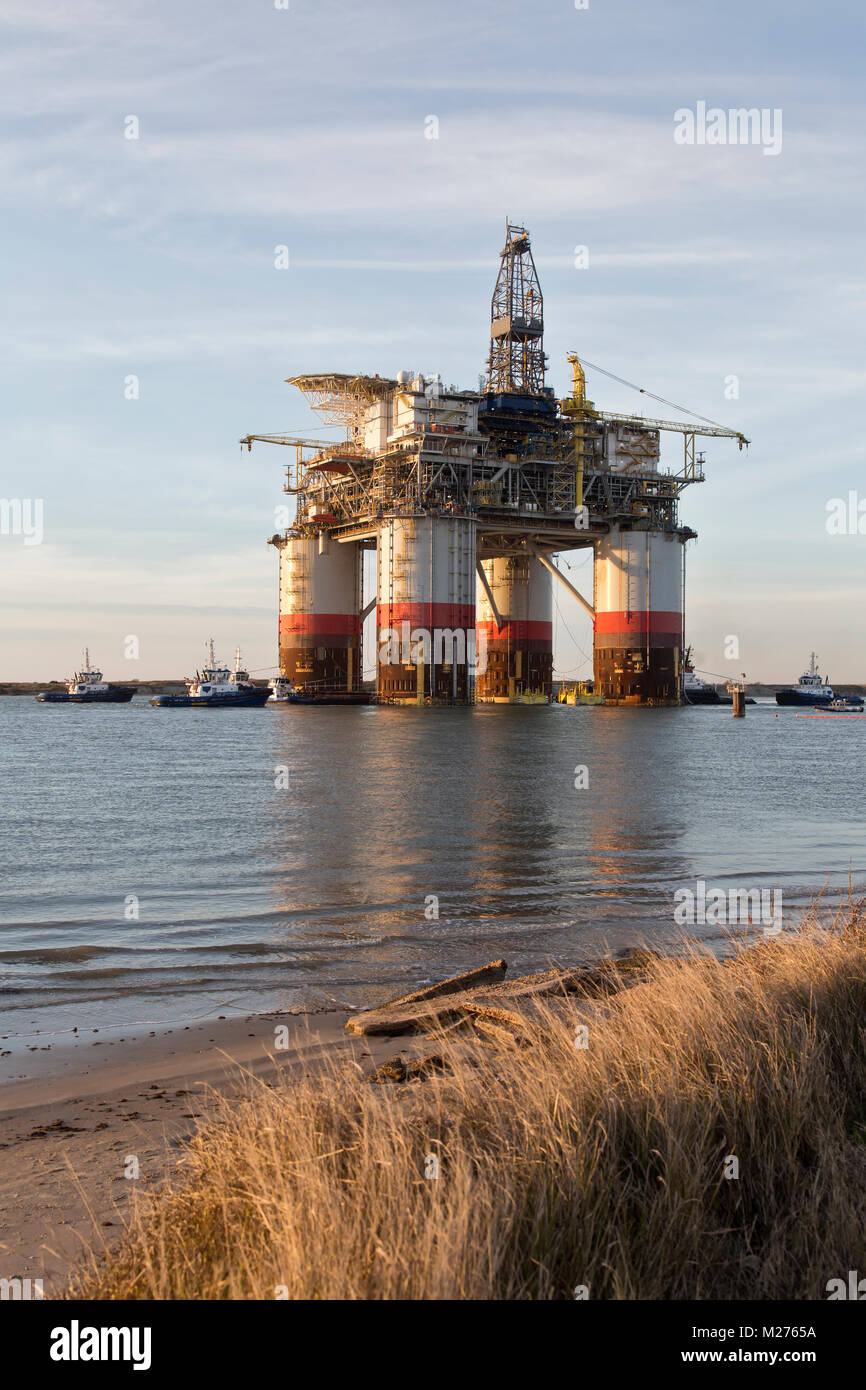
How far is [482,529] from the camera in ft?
281

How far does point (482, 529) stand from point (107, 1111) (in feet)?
261

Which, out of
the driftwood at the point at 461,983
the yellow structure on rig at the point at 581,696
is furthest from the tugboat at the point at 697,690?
the driftwood at the point at 461,983

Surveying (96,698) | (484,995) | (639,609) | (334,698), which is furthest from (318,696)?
(484,995)

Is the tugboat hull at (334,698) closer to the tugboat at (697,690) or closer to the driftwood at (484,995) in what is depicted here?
the tugboat at (697,690)

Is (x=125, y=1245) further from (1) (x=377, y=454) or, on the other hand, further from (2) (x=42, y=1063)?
(1) (x=377, y=454)

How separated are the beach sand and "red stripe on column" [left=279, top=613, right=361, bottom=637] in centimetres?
8488

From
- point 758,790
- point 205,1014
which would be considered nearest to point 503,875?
point 205,1014

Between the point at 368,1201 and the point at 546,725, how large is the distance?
2710 inches

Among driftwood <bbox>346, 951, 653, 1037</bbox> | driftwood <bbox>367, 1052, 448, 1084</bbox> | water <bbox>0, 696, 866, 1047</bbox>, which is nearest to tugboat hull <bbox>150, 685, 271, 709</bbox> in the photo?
water <bbox>0, 696, 866, 1047</bbox>

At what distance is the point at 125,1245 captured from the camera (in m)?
4.57

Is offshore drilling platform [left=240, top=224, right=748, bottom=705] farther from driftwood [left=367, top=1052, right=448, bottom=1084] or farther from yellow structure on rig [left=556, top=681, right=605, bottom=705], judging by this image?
driftwood [left=367, top=1052, right=448, bottom=1084]

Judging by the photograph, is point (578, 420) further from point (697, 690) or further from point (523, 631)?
point (697, 690)

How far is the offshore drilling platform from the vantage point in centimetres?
8012

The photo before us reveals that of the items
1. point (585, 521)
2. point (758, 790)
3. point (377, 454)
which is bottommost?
point (758, 790)
